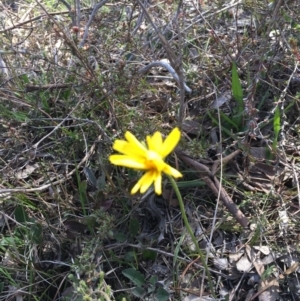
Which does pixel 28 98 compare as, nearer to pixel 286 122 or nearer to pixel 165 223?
pixel 165 223

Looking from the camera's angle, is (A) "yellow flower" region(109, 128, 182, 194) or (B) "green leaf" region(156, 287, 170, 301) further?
(B) "green leaf" region(156, 287, 170, 301)

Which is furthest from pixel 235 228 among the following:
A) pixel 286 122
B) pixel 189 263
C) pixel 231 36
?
pixel 231 36

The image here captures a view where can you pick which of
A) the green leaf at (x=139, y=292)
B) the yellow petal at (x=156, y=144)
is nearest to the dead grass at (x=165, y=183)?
the green leaf at (x=139, y=292)

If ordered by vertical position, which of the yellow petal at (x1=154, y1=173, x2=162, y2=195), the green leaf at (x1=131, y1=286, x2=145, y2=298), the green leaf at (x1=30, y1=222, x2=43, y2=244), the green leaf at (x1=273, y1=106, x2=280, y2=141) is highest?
the yellow petal at (x1=154, y1=173, x2=162, y2=195)

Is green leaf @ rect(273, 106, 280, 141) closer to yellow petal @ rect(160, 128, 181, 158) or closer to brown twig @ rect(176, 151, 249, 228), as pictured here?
brown twig @ rect(176, 151, 249, 228)

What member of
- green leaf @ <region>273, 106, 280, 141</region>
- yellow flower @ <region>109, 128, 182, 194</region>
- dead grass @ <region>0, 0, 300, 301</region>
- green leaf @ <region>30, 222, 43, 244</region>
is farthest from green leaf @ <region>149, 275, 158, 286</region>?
green leaf @ <region>273, 106, 280, 141</region>

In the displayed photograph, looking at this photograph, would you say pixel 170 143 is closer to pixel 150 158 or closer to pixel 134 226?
pixel 150 158
